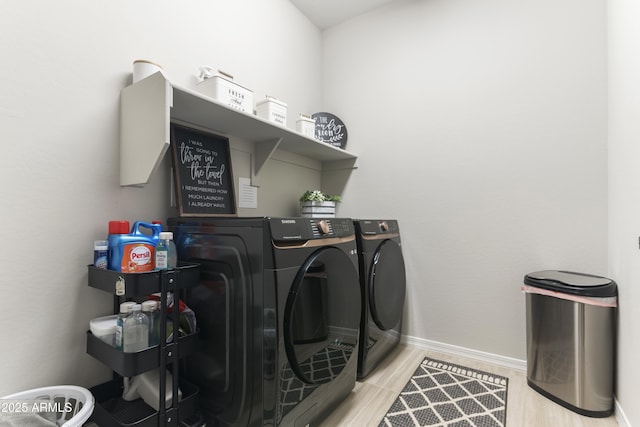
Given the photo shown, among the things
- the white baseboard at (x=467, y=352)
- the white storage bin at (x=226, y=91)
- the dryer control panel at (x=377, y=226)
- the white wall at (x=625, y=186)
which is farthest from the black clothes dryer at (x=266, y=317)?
the white wall at (x=625, y=186)

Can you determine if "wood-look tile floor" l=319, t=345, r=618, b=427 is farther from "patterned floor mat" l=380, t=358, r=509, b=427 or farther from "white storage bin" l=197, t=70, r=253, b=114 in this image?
"white storage bin" l=197, t=70, r=253, b=114

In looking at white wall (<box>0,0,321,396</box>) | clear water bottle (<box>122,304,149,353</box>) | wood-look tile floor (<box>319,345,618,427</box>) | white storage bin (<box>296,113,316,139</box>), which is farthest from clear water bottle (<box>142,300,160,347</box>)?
white storage bin (<box>296,113,316,139</box>)

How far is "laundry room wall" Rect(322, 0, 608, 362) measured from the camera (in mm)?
1730

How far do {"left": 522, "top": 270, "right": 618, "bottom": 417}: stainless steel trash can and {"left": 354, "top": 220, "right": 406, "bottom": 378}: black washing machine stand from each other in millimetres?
766

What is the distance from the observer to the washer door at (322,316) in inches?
45.3

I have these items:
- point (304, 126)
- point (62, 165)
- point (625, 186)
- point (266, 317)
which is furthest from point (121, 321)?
point (625, 186)

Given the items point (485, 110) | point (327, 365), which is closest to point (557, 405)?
point (327, 365)

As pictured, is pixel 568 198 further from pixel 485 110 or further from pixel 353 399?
pixel 353 399

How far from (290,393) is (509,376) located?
56.3 inches

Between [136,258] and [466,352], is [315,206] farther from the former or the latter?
[466,352]

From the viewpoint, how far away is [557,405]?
1.51m

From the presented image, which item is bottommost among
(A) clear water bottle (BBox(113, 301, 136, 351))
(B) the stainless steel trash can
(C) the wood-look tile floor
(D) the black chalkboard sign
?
(C) the wood-look tile floor

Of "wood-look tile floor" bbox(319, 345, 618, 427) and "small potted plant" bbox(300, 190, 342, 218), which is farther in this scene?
"small potted plant" bbox(300, 190, 342, 218)

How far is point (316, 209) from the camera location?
2.14 m
